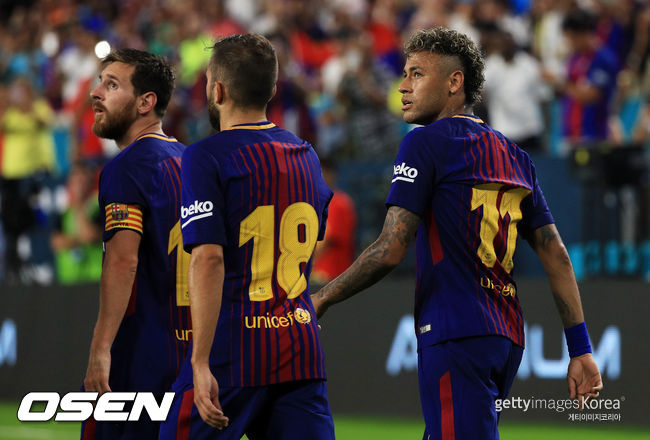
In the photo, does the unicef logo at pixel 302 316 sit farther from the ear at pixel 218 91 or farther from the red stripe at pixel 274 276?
the ear at pixel 218 91

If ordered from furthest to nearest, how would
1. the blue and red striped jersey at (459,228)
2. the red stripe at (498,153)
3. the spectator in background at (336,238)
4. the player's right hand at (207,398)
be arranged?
the spectator in background at (336,238)
the red stripe at (498,153)
the blue and red striped jersey at (459,228)
the player's right hand at (207,398)

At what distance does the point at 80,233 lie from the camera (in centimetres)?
1151

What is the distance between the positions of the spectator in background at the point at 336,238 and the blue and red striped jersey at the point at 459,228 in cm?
Result: 569

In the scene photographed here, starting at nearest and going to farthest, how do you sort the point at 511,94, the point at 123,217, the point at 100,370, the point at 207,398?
the point at 207,398
the point at 100,370
the point at 123,217
the point at 511,94

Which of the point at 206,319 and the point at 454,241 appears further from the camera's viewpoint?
the point at 454,241

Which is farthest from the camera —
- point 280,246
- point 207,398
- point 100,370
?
point 100,370

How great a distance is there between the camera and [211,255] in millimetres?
3652

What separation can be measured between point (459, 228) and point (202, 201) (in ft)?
3.35

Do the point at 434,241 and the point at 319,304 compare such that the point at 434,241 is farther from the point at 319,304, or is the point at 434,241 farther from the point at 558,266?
the point at 558,266

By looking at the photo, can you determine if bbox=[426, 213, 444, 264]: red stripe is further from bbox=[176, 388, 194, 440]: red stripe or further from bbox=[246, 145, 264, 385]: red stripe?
bbox=[176, 388, 194, 440]: red stripe

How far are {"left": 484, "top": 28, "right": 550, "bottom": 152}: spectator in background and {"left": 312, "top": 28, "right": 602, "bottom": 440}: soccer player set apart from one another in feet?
22.1

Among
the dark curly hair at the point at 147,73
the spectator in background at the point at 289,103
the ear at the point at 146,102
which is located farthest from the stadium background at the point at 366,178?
the ear at the point at 146,102

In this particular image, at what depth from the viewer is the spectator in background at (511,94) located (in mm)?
10898

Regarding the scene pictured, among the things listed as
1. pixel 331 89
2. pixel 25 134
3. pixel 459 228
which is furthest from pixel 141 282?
pixel 25 134
